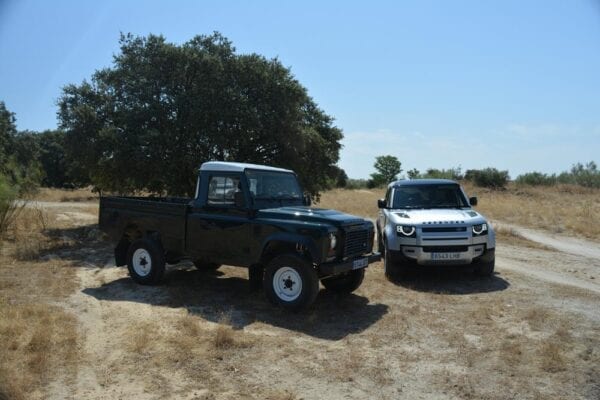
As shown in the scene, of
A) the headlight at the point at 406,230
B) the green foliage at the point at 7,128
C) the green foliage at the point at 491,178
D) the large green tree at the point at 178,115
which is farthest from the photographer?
the green foliage at the point at 491,178

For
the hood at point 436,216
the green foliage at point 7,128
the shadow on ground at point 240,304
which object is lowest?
the shadow on ground at point 240,304

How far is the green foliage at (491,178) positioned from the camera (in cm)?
4338

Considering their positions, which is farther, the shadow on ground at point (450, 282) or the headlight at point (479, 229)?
the headlight at point (479, 229)

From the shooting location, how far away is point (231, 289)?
8812 mm

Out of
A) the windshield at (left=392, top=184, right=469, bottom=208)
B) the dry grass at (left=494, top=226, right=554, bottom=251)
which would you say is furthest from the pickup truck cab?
the dry grass at (left=494, top=226, right=554, bottom=251)

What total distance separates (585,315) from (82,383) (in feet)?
21.0

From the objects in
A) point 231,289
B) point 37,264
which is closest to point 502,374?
point 231,289

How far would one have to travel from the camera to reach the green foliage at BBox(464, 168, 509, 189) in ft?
142

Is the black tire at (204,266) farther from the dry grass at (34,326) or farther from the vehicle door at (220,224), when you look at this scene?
the dry grass at (34,326)

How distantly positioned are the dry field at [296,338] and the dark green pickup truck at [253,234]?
0.43 m

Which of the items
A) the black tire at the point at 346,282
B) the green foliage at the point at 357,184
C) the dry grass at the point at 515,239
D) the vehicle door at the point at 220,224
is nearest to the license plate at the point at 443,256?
the black tire at the point at 346,282

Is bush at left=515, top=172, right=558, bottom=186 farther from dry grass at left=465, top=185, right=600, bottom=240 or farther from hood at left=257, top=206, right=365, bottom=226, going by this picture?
hood at left=257, top=206, right=365, bottom=226

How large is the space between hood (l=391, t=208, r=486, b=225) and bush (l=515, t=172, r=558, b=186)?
38445mm

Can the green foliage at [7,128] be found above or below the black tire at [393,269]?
above
